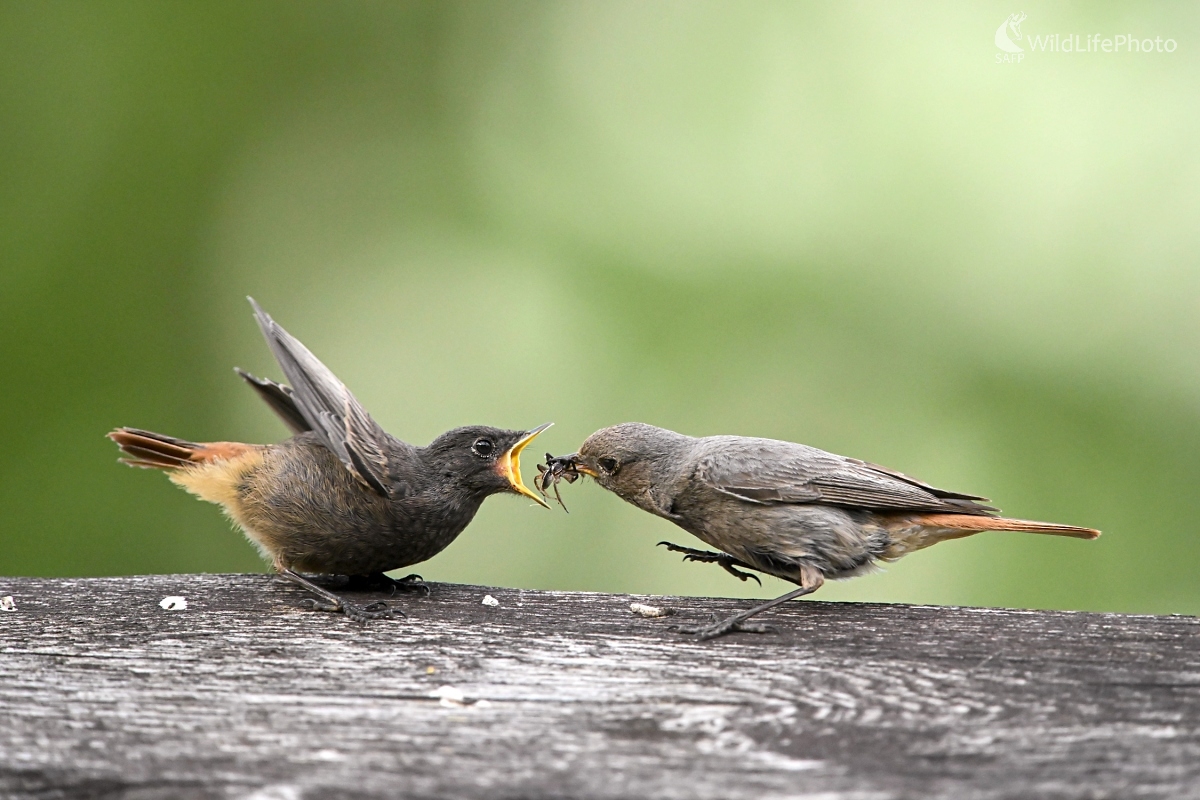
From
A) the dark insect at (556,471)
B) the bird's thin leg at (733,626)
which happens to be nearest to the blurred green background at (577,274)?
the dark insect at (556,471)

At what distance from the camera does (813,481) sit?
4605 millimetres

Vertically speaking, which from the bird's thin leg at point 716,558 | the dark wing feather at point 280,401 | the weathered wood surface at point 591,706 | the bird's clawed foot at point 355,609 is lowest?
the weathered wood surface at point 591,706

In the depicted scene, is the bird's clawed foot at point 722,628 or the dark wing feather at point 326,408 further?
the dark wing feather at point 326,408

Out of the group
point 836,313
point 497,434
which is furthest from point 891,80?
point 497,434

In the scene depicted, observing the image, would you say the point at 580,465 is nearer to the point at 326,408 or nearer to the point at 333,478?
the point at 333,478

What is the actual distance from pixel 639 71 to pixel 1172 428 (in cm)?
405

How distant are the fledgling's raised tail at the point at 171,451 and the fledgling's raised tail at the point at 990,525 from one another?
3218 mm

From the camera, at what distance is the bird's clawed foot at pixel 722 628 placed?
3.42m

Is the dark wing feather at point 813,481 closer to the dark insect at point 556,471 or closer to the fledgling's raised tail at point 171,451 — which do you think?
the dark insect at point 556,471

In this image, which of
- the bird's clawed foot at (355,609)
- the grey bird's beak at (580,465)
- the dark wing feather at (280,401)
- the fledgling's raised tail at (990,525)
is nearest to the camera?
the bird's clawed foot at (355,609)

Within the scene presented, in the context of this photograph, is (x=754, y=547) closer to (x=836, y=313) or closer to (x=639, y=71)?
Result: (x=836, y=313)

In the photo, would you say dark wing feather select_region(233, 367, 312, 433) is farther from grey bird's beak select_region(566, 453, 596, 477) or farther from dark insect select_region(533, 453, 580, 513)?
grey bird's beak select_region(566, 453, 596, 477)

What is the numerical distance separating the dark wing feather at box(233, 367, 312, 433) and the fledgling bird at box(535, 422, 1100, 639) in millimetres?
1609

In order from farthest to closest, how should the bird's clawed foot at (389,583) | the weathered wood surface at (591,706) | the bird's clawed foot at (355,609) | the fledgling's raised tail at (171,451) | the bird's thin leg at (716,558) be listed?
the bird's thin leg at (716,558), the fledgling's raised tail at (171,451), the bird's clawed foot at (389,583), the bird's clawed foot at (355,609), the weathered wood surface at (591,706)
